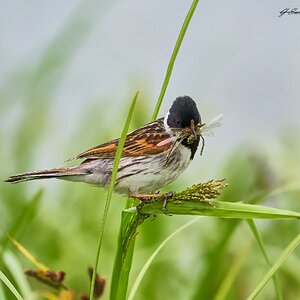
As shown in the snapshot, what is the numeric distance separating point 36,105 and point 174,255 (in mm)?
1099

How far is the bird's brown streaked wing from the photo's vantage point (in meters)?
3.02

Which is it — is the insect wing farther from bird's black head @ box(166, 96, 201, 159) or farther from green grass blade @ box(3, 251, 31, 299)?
green grass blade @ box(3, 251, 31, 299)

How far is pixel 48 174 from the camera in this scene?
2.76 meters

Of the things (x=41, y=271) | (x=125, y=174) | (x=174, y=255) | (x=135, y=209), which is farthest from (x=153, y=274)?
(x=135, y=209)

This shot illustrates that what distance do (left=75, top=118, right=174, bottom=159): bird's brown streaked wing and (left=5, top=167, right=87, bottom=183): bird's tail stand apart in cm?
8

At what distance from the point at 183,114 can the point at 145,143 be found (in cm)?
35

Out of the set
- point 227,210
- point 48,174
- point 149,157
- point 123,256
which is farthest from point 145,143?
point 227,210

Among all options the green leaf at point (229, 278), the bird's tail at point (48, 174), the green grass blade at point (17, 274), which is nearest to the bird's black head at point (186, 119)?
the bird's tail at point (48, 174)

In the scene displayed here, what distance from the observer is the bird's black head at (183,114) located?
2.78 metres

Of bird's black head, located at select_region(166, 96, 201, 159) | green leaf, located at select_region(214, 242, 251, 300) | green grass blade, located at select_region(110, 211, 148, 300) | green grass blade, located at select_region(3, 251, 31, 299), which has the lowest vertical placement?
green leaf, located at select_region(214, 242, 251, 300)

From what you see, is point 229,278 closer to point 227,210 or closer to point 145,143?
point 145,143

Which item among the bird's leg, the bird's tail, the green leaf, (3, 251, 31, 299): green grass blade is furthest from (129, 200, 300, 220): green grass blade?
the green leaf

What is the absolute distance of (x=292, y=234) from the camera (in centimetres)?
409

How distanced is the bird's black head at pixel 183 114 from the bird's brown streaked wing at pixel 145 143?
0.14 metres
